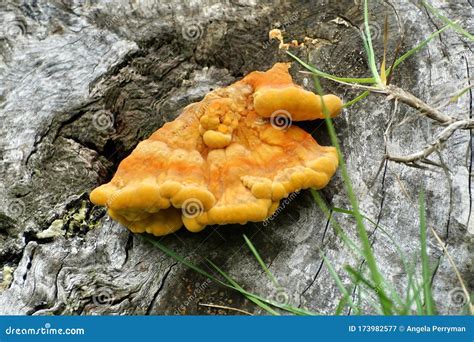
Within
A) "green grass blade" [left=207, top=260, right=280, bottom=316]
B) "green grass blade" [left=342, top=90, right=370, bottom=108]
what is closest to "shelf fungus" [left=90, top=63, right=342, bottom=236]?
"green grass blade" [left=342, top=90, right=370, bottom=108]

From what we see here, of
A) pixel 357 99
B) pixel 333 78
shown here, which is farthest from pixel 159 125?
pixel 357 99

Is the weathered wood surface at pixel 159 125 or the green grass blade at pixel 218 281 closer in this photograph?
the green grass blade at pixel 218 281

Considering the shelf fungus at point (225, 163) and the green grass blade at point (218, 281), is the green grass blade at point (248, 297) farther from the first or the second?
the shelf fungus at point (225, 163)

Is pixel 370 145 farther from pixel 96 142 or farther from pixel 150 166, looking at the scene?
pixel 96 142

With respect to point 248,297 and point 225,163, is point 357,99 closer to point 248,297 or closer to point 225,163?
point 225,163

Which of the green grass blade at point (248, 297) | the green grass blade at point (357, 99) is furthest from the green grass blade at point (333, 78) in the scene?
the green grass blade at point (248, 297)
